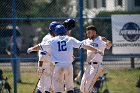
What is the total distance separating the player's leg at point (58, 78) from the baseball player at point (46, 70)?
2.14 feet

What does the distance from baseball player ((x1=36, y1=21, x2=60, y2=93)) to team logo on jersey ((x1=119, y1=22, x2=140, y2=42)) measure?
7.84 feet

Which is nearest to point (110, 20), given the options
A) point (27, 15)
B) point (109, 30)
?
point (109, 30)

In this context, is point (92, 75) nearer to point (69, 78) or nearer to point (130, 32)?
point (69, 78)

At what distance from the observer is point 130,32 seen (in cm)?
1514

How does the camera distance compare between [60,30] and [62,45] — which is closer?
[62,45]

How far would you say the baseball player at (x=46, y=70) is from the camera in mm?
13344

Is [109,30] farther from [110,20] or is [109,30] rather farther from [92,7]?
[92,7]

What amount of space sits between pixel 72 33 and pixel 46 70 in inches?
101

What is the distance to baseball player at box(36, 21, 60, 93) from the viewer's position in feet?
43.8

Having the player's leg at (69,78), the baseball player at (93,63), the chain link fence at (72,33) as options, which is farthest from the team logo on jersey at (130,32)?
the player's leg at (69,78)

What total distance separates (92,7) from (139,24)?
2009 millimetres

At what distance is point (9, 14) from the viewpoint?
16.1 metres

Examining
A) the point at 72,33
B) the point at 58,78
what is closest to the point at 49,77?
the point at 58,78

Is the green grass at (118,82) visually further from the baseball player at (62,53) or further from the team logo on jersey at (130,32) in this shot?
the baseball player at (62,53)
